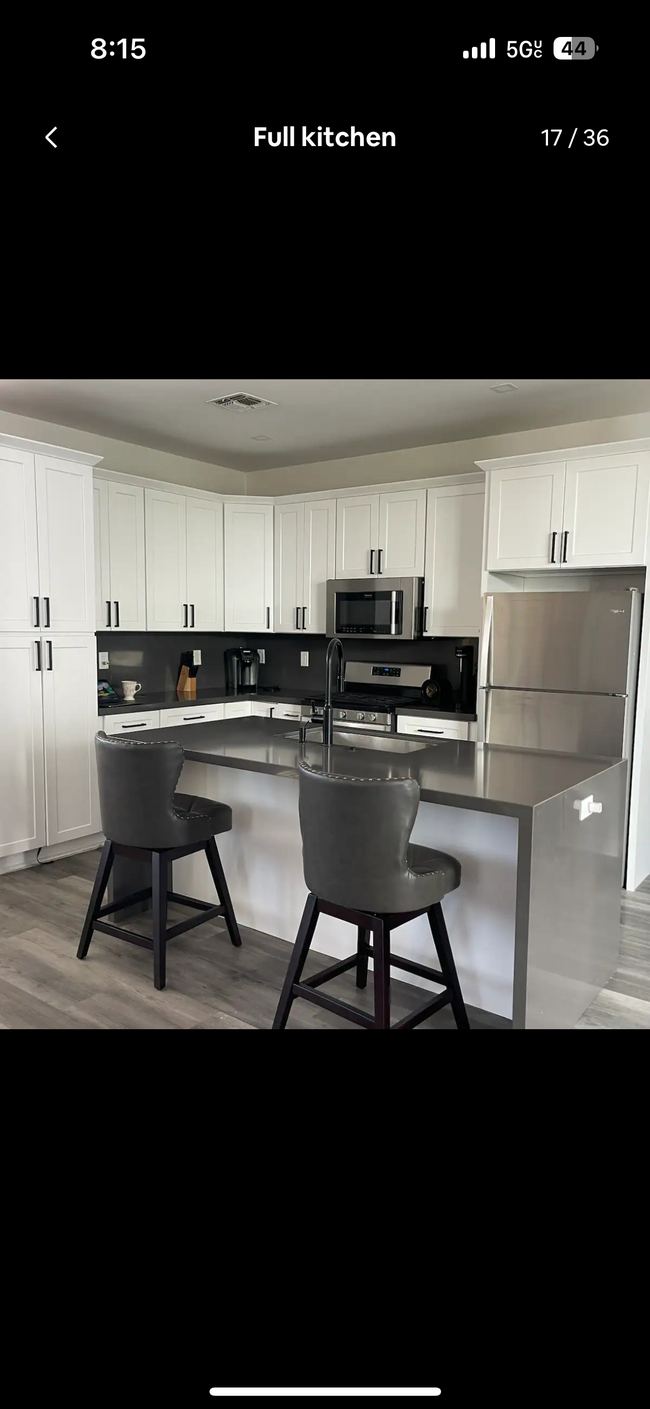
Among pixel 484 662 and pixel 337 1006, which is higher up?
pixel 484 662

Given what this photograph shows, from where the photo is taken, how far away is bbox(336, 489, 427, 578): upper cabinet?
4.77 metres

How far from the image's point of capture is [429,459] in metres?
5.00

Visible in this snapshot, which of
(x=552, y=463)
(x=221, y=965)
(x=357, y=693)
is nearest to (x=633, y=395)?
(x=552, y=463)

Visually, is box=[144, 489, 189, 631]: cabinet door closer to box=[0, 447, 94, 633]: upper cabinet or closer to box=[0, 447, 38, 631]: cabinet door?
box=[0, 447, 94, 633]: upper cabinet

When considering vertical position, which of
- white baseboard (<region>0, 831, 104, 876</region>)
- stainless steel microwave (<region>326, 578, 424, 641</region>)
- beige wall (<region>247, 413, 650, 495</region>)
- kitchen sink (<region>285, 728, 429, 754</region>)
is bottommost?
white baseboard (<region>0, 831, 104, 876</region>)

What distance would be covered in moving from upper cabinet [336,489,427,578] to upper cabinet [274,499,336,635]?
111mm

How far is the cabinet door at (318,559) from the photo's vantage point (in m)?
5.22

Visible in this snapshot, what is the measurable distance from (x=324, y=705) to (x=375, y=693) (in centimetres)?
218

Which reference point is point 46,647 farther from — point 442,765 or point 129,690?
point 442,765

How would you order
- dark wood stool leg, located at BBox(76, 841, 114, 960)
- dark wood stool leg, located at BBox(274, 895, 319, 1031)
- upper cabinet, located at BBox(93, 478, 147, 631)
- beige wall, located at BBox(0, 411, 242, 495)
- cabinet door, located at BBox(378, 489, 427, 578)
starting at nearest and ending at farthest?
dark wood stool leg, located at BBox(274, 895, 319, 1031)
dark wood stool leg, located at BBox(76, 841, 114, 960)
beige wall, located at BBox(0, 411, 242, 495)
upper cabinet, located at BBox(93, 478, 147, 631)
cabinet door, located at BBox(378, 489, 427, 578)
